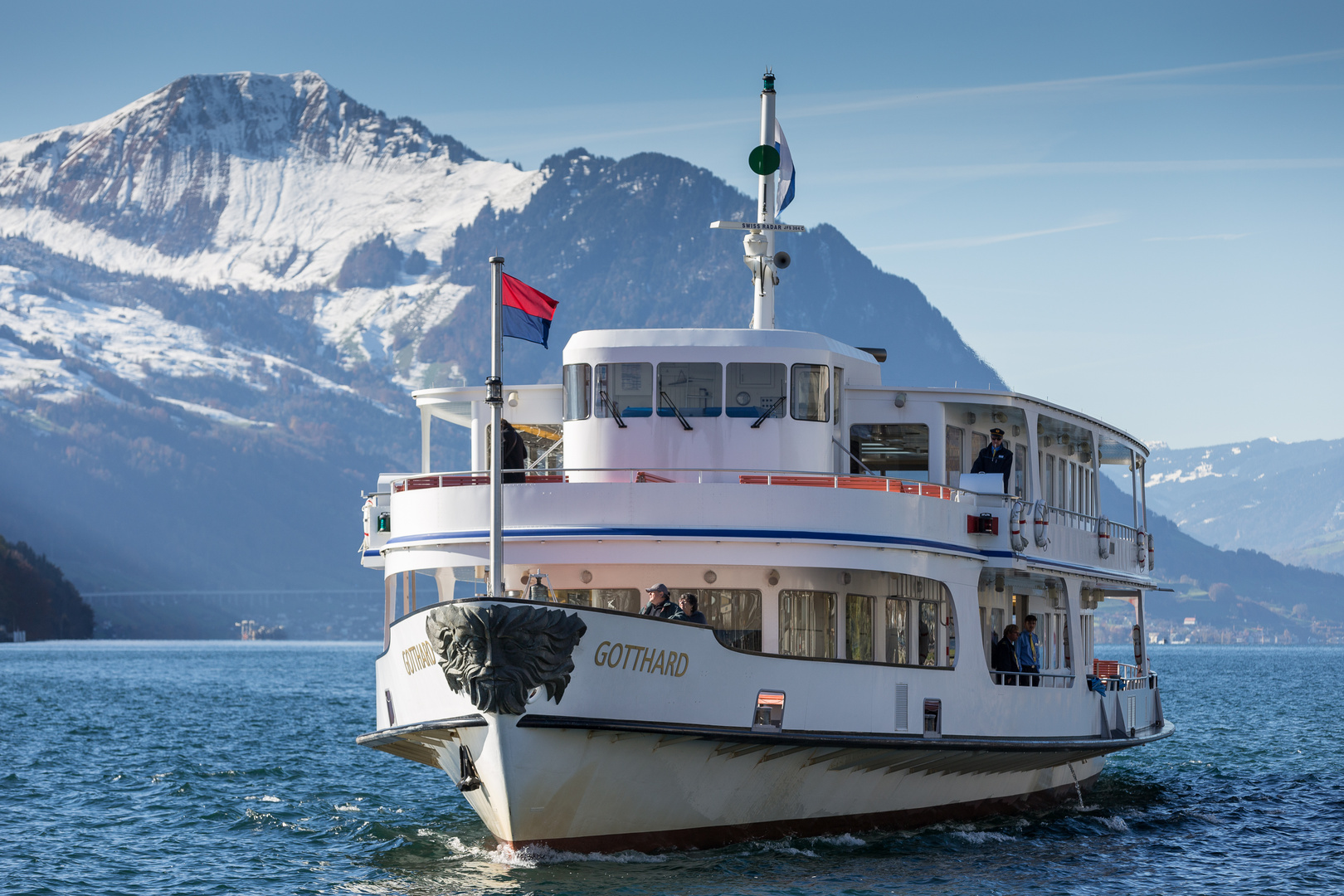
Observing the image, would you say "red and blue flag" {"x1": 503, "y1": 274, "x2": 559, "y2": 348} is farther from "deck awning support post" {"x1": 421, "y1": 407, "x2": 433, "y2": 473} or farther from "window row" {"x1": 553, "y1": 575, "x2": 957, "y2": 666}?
"deck awning support post" {"x1": 421, "y1": 407, "x2": 433, "y2": 473}

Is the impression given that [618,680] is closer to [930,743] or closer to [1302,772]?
[930,743]

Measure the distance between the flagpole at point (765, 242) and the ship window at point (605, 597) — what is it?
5681mm

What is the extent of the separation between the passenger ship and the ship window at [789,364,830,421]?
5 centimetres

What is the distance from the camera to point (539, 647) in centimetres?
1747

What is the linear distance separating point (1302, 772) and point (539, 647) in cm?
2804

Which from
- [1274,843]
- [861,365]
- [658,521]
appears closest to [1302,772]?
[1274,843]

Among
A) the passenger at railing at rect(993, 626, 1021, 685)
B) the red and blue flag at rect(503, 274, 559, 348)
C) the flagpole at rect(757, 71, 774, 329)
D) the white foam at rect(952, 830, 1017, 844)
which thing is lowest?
the white foam at rect(952, 830, 1017, 844)

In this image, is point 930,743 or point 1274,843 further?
point 1274,843

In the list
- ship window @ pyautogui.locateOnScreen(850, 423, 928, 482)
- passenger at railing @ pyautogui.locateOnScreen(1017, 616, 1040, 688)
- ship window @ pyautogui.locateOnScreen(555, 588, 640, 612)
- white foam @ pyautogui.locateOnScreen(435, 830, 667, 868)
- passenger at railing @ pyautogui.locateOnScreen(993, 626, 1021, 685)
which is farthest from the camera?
ship window @ pyautogui.locateOnScreen(850, 423, 928, 482)

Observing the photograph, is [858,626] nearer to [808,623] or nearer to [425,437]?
[808,623]

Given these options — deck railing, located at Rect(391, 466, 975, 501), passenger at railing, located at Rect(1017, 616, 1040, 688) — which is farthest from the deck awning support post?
passenger at railing, located at Rect(1017, 616, 1040, 688)

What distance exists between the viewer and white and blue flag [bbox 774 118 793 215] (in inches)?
1032

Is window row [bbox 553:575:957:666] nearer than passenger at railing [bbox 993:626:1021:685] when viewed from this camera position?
Yes

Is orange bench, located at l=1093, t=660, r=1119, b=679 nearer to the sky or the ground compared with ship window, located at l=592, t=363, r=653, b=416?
nearer to the ground
